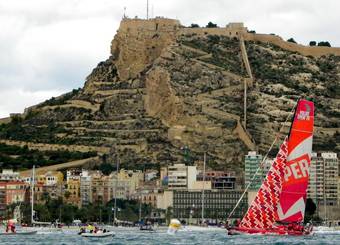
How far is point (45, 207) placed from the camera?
191250 millimetres

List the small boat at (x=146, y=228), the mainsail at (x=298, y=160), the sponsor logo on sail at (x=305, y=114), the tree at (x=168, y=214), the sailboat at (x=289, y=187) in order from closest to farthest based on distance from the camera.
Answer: the sponsor logo on sail at (x=305, y=114), the mainsail at (x=298, y=160), the sailboat at (x=289, y=187), the small boat at (x=146, y=228), the tree at (x=168, y=214)

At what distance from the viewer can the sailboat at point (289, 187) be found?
104375mm

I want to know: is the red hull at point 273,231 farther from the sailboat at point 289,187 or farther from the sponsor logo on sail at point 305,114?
the sponsor logo on sail at point 305,114

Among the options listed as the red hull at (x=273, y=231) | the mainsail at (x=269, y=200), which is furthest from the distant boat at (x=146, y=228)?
the mainsail at (x=269, y=200)

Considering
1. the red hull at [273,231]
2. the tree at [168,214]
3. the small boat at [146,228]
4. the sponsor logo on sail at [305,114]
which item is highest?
the sponsor logo on sail at [305,114]

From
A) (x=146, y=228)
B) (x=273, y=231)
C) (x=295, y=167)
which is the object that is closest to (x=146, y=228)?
(x=146, y=228)

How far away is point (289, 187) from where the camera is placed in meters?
105

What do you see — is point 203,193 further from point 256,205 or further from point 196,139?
point 256,205

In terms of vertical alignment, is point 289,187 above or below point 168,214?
below

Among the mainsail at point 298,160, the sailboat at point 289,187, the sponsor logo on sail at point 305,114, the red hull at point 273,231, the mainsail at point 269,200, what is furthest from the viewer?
the mainsail at point 269,200

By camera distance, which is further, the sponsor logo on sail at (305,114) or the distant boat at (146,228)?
the distant boat at (146,228)

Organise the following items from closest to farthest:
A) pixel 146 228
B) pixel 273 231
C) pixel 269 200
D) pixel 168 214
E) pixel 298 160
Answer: pixel 298 160 → pixel 273 231 → pixel 269 200 → pixel 146 228 → pixel 168 214

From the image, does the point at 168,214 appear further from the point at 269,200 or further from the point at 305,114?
the point at 305,114

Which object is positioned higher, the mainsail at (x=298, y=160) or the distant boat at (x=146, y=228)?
the mainsail at (x=298, y=160)
